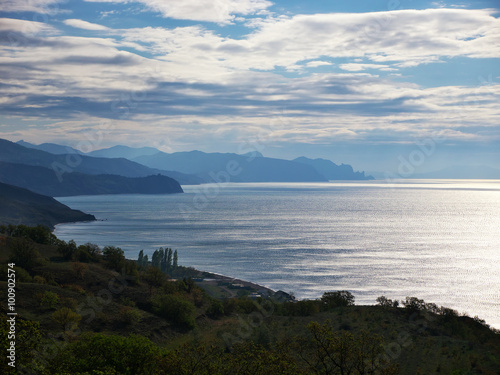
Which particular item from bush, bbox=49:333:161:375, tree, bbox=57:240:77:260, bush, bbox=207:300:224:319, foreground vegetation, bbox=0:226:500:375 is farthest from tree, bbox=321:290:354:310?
tree, bbox=57:240:77:260

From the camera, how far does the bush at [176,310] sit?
58.9 metres

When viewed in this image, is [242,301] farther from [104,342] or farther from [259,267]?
[259,267]

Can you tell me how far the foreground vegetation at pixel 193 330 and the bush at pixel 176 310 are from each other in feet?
0.45

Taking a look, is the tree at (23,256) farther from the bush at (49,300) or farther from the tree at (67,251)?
the bush at (49,300)

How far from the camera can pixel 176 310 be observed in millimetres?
59469

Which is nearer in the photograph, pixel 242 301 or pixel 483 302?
pixel 242 301

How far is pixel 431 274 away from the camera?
12181 centimetres

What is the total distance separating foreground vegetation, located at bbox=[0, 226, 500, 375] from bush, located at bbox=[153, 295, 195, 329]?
136 millimetres

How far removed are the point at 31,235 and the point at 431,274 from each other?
101m

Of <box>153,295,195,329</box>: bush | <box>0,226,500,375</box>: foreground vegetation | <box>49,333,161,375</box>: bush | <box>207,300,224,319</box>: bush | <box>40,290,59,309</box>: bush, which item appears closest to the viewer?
<box>0,226,500,375</box>: foreground vegetation

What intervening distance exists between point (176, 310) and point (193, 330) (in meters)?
3.72

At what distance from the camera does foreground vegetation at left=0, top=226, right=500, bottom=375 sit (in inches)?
1080

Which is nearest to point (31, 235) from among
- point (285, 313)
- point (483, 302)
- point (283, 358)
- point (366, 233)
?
point (285, 313)

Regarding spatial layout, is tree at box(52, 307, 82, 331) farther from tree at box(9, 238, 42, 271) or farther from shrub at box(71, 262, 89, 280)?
tree at box(9, 238, 42, 271)
